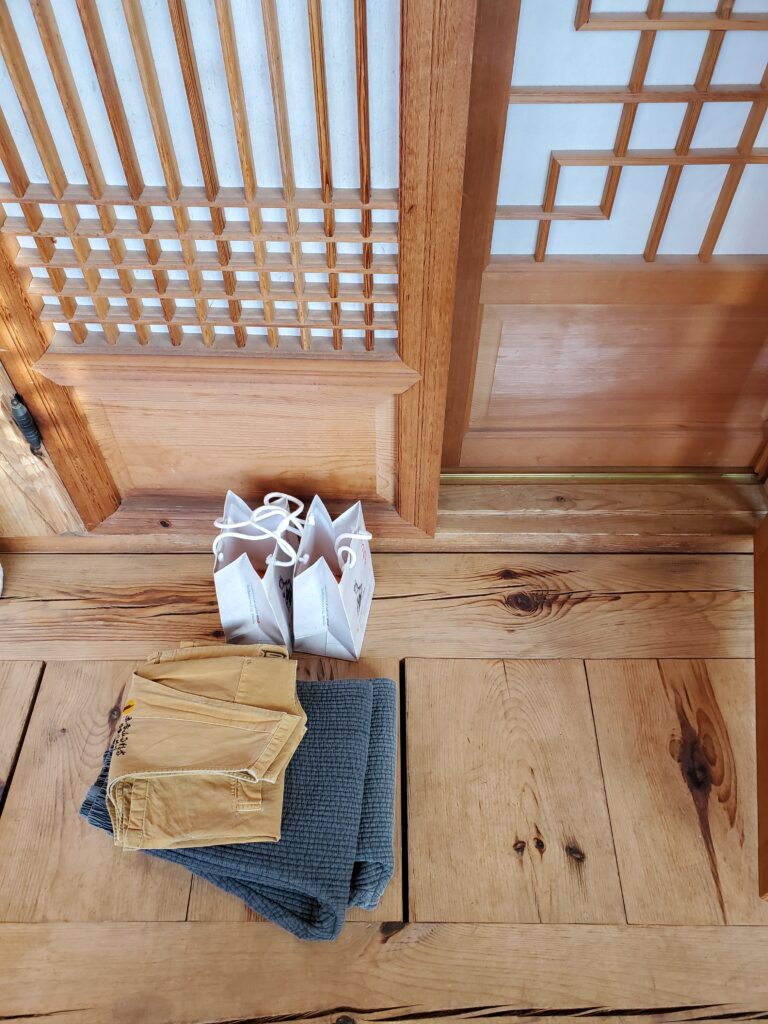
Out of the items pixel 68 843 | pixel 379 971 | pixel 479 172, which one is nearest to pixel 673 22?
pixel 479 172

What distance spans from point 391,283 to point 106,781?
0.83 m

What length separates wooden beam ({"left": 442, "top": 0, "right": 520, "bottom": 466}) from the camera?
2.93 ft

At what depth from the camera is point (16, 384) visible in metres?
1.18

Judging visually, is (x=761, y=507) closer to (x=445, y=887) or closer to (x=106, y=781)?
(x=445, y=887)

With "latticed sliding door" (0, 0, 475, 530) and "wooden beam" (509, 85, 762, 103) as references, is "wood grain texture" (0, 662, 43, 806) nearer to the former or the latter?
"latticed sliding door" (0, 0, 475, 530)

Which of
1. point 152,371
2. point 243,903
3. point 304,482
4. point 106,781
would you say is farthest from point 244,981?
point 152,371

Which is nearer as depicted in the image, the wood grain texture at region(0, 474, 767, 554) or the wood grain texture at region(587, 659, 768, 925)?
the wood grain texture at region(587, 659, 768, 925)

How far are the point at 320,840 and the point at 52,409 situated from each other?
768mm

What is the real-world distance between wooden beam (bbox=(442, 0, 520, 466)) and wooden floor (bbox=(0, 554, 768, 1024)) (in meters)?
0.40

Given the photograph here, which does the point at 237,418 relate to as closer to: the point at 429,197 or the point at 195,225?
the point at 195,225

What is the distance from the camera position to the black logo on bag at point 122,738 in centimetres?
108

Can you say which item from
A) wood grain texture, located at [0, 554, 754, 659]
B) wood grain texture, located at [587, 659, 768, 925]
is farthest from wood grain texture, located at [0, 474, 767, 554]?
wood grain texture, located at [587, 659, 768, 925]

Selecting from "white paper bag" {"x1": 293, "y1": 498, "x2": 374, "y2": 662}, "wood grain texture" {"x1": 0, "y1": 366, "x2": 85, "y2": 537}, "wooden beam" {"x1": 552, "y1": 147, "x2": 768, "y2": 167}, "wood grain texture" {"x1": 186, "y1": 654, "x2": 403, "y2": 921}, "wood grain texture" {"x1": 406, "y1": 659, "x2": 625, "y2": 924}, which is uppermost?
"wooden beam" {"x1": 552, "y1": 147, "x2": 768, "y2": 167}

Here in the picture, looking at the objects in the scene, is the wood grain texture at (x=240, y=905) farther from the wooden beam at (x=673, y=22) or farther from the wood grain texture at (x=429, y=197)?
the wooden beam at (x=673, y=22)
